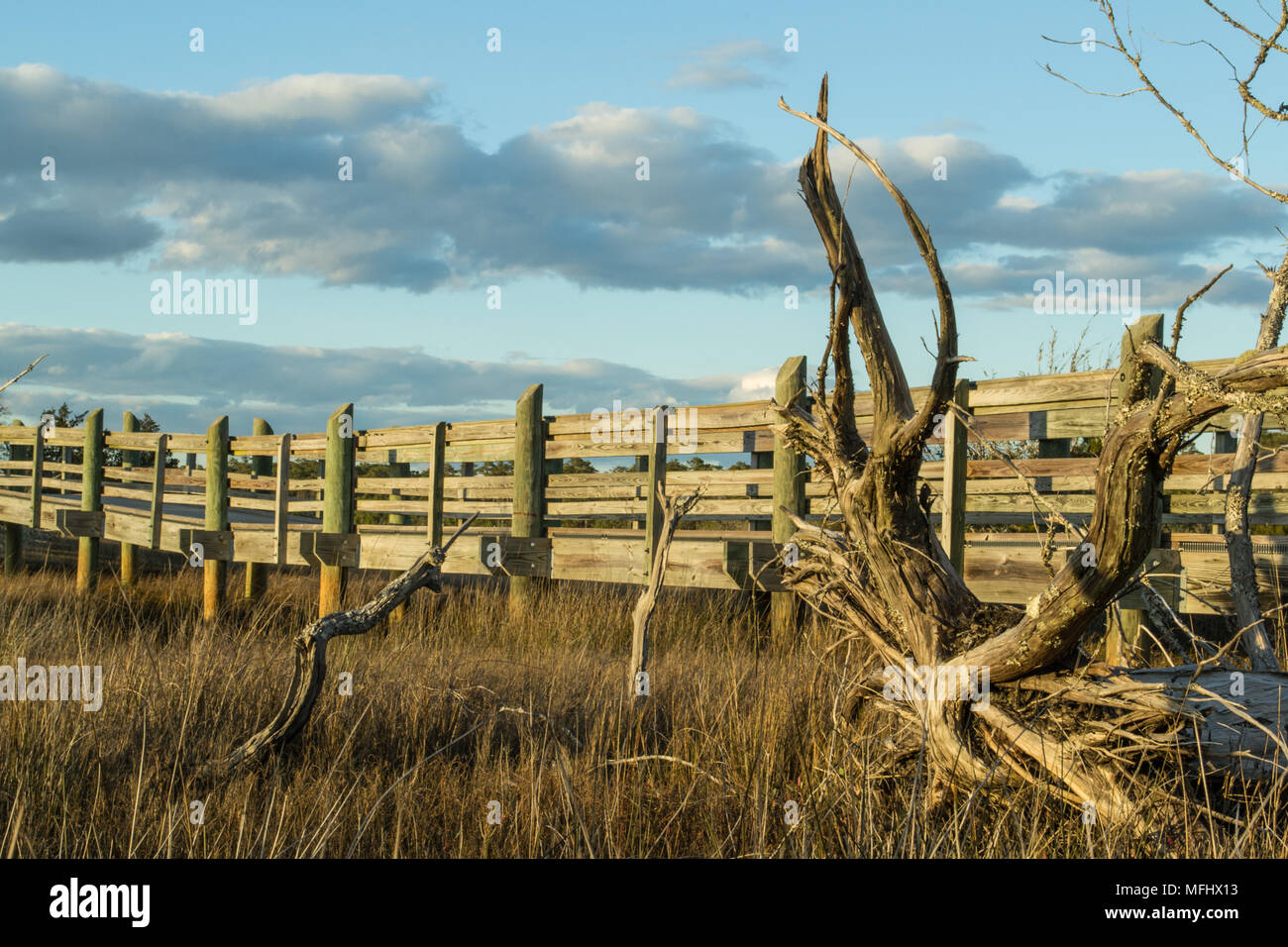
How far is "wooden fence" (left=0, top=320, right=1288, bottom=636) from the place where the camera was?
7246 millimetres

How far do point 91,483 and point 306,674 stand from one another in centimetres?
1287

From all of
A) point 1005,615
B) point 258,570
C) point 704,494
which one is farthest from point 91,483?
point 1005,615

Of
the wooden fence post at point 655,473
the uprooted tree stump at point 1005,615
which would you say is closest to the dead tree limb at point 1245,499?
the uprooted tree stump at point 1005,615

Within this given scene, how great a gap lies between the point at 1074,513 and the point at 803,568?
13.7 ft

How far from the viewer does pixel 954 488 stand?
728cm

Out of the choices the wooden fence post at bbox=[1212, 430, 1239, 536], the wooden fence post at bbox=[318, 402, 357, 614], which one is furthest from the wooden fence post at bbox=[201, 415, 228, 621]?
the wooden fence post at bbox=[1212, 430, 1239, 536]

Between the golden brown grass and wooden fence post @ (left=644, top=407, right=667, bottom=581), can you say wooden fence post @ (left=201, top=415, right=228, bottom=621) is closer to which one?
the golden brown grass

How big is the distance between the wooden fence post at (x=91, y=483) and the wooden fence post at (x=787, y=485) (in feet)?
40.6

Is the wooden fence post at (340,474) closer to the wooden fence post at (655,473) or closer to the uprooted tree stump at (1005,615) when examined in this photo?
the wooden fence post at (655,473)

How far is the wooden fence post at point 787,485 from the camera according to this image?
7.90m

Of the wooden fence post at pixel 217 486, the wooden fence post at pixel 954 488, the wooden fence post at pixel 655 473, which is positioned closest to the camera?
the wooden fence post at pixel 954 488
